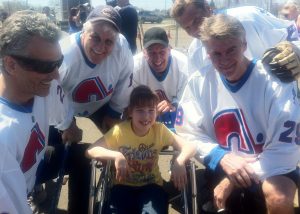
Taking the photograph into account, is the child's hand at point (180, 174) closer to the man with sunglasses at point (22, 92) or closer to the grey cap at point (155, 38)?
the man with sunglasses at point (22, 92)

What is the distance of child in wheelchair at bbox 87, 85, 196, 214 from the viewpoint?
305cm

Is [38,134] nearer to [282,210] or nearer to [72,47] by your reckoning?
[72,47]

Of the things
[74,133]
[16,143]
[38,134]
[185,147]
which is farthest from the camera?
[74,133]

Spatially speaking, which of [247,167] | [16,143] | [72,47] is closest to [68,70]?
[72,47]

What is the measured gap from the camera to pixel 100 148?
10.0 ft

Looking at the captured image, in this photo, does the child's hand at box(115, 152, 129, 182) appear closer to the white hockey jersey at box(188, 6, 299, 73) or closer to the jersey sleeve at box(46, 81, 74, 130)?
the jersey sleeve at box(46, 81, 74, 130)

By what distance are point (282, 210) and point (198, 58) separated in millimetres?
1773

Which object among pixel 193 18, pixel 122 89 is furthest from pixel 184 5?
pixel 122 89

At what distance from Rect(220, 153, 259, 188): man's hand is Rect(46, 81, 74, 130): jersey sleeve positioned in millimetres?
1318

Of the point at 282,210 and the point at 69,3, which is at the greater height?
the point at 282,210

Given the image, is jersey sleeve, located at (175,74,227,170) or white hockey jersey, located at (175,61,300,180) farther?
jersey sleeve, located at (175,74,227,170)

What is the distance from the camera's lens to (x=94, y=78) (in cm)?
385

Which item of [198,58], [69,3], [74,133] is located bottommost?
[69,3]

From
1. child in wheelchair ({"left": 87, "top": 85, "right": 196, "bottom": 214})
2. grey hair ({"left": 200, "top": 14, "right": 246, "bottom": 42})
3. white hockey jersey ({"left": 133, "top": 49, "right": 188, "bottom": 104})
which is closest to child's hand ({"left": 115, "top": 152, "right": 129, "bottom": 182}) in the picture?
child in wheelchair ({"left": 87, "top": 85, "right": 196, "bottom": 214})
